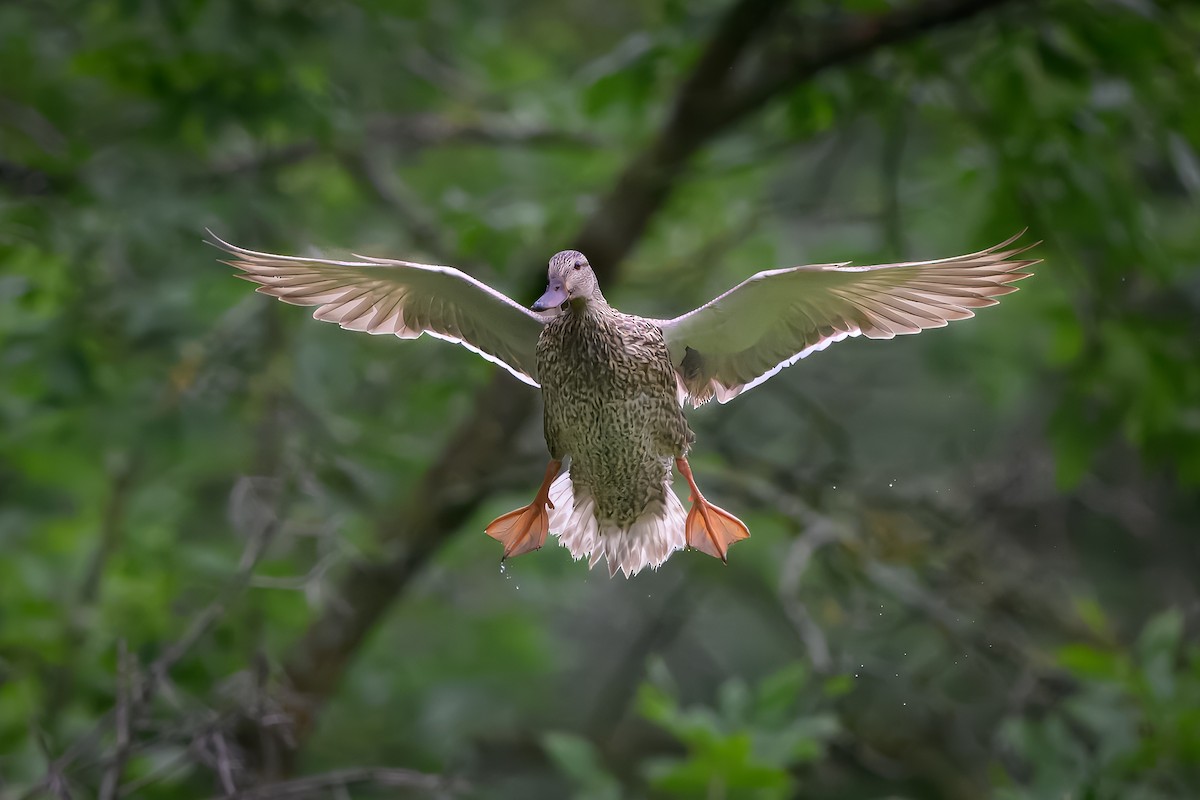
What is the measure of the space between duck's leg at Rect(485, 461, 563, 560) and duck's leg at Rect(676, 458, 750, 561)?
0.32 meters

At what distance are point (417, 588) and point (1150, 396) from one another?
4818 millimetres

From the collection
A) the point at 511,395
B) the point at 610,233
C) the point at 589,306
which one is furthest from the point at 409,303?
the point at 511,395

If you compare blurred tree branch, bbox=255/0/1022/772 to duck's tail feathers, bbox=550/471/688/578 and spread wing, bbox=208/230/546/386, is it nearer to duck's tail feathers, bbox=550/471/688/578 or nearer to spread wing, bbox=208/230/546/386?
duck's tail feathers, bbox=550/471/688/578

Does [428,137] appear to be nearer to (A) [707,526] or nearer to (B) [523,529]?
(B) [523,529]

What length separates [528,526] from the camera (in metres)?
3.06


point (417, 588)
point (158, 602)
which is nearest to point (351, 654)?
point (158, 602)

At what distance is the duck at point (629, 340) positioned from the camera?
2846 millimetres

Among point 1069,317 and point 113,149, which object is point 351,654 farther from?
point 1069,317

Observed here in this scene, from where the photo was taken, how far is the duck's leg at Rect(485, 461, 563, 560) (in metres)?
2.95

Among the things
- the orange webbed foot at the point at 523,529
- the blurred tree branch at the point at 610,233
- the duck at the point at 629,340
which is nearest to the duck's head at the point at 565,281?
the duck at the point at 629,340

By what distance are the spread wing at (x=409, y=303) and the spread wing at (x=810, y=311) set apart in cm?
42

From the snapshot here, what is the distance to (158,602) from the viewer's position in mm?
5832

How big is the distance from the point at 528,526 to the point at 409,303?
0.64 meters

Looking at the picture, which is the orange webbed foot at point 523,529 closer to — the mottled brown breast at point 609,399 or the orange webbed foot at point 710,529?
the mottled brown breast at point 609,399
